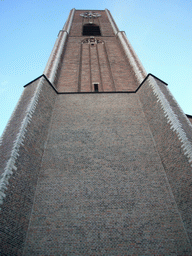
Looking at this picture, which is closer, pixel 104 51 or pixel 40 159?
pixel 40 159

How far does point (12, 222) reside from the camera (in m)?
5.43

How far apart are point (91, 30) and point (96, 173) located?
18669 millimetres

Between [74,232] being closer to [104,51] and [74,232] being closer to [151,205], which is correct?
[151,205]

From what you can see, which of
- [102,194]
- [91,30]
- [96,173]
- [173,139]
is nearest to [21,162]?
[96,173]

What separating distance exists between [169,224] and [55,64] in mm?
10661

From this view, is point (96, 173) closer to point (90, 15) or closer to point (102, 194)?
point (102, 194)

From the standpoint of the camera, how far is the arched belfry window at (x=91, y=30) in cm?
2092

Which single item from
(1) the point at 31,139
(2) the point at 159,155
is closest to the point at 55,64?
(1) the point at 31,139

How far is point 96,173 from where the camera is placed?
7.29m

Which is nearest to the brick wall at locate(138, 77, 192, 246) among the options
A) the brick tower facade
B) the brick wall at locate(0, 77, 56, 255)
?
the brick tower facade

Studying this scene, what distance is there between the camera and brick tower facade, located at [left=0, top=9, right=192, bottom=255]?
18.5 ft

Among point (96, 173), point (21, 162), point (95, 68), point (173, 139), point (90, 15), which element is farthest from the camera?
point (90, 15)

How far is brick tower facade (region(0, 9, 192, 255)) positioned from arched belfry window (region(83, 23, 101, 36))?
11.4 meters

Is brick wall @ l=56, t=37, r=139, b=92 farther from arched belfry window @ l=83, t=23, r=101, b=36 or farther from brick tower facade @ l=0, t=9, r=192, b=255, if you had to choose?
arched belfry window @ l=83, t=23, r=101, b=36
